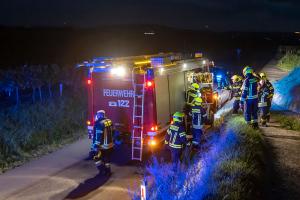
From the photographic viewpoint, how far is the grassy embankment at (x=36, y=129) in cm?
984

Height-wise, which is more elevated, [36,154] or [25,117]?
[25,117]

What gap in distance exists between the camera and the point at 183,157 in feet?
29.2

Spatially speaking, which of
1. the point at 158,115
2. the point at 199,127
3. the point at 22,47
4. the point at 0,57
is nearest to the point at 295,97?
the point at 199,127

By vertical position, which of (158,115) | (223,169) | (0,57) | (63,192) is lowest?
(63,192)

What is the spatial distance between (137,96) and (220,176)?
325cm

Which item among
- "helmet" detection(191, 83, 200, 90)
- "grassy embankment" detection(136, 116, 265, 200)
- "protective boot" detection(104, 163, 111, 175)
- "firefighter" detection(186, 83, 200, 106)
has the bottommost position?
"protective boot" detection(104, 163, 111, 175)

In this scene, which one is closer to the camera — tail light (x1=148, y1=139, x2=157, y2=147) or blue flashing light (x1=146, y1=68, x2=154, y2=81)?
blue flashing light (x1=146, y1=68, x2=154, y2=81)

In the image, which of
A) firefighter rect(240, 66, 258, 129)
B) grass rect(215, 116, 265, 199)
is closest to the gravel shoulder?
grass rect(215, 116, 265, 199)

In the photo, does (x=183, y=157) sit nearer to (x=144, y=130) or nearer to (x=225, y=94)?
(x=144, y=130)

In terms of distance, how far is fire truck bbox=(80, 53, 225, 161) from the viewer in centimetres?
870

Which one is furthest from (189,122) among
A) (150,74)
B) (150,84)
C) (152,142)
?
(150,74)

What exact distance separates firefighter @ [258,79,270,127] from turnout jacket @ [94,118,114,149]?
18.6 feet

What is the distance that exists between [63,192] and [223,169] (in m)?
3.18

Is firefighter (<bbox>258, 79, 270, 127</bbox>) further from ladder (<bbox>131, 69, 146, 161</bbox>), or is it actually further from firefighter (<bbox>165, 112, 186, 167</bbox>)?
ladder (<bbox>131, 69, 146, 161</bbox>)
